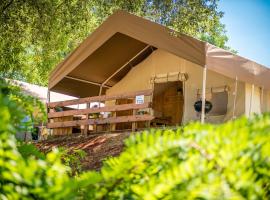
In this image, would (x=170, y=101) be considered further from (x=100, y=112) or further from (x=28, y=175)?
(x=28, y=175)

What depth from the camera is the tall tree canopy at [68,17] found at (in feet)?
27.9

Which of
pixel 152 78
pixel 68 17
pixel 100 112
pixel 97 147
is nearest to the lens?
pixel 97 147

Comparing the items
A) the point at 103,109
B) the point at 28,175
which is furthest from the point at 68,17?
the point at 28,175

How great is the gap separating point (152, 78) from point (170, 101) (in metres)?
0.82

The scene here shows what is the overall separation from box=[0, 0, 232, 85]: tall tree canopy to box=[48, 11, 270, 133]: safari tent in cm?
80

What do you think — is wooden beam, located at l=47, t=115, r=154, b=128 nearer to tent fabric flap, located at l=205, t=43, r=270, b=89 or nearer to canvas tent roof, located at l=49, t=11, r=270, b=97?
canvas tent roof, located at l=49, t=11, r=270, b=97

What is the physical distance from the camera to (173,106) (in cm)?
1023

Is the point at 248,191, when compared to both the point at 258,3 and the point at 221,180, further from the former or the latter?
the point at 258,3

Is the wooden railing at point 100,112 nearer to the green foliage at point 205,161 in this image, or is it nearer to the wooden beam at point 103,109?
the wooden beam at point 103,109

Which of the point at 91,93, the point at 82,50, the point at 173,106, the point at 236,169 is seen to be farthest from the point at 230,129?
the point at 91,93

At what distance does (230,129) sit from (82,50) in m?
8.63

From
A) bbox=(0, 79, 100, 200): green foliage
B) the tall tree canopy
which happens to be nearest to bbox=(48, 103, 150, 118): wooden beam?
the tall tree canopy

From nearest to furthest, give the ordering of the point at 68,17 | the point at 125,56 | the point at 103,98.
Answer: the point at 103,98
the point at 125,56
the point at 68,17

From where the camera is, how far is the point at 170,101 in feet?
33.7
